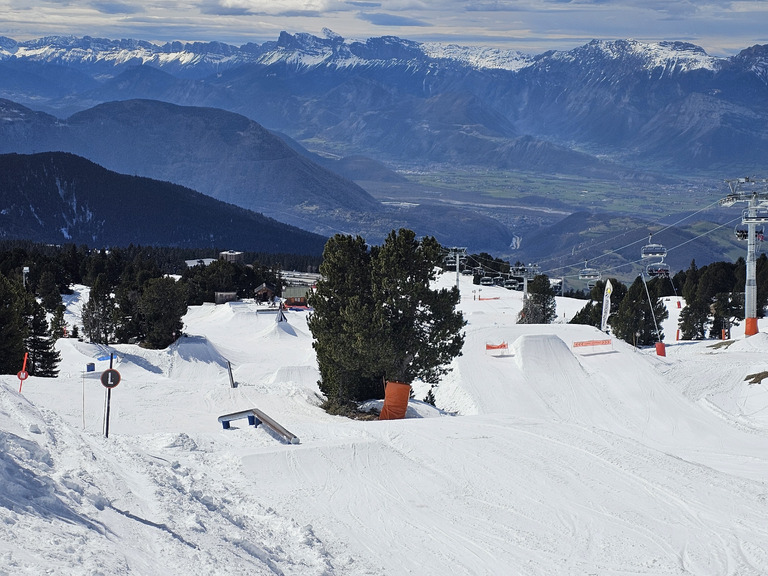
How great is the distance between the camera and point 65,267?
112 meters

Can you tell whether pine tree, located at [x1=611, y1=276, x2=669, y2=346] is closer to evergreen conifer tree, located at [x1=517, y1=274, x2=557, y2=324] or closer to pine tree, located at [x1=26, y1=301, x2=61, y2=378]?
evergreen conifer tree, located at [x1=517, y1=274, x2=557, y2=324]

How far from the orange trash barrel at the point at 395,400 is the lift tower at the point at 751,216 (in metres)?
28.2

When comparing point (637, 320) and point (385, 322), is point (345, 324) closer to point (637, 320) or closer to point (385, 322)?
point (385, 322)

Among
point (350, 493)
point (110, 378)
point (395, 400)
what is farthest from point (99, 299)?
point (350, 493)

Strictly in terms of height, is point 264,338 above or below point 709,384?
below

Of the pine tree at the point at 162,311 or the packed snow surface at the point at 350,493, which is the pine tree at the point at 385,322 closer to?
the packed snow surface at the point at 350,493

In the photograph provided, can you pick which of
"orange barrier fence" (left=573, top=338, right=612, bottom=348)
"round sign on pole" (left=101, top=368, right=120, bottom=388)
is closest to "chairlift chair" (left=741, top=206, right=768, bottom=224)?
"orange barrier fence" (left=573, top=338, right=612, bottom=348)

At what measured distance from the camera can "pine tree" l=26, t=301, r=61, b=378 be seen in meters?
47.1

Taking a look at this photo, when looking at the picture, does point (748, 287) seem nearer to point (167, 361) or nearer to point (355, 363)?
point (355, 363)

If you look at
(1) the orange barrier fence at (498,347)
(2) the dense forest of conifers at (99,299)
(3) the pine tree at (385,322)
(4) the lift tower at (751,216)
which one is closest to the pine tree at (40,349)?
(2) the dense forest of conifers at (99,299)

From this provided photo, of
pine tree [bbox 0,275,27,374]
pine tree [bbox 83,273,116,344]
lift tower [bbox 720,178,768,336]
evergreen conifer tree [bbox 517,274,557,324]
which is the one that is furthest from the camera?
evergreen conifer tree [bbox 517,274,557,324]

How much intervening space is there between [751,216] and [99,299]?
44177 mm

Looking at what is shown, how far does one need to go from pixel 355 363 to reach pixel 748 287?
2978cm

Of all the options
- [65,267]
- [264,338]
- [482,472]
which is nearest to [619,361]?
[482,472]
